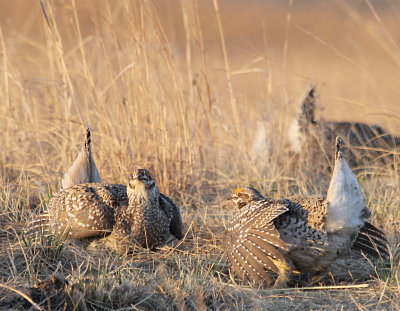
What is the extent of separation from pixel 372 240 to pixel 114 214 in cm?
159

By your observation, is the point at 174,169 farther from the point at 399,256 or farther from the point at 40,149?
the point at 399,256

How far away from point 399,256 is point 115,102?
251 centimetres

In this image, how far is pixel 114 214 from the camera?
4.40 m

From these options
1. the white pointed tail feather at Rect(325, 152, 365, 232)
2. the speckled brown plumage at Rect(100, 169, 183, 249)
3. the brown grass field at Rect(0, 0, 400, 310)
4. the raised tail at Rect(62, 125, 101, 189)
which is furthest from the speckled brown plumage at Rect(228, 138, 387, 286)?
the raised tail at Rect(62, 125, 101, 189)

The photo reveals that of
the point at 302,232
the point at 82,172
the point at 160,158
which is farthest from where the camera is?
the point at 160,158

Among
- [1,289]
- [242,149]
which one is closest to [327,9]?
[242,149]

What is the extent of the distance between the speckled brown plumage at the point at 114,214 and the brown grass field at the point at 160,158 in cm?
13

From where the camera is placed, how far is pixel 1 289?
3260 mm

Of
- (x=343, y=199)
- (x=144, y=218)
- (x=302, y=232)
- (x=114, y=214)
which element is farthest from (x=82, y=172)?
(x=343, y=199)

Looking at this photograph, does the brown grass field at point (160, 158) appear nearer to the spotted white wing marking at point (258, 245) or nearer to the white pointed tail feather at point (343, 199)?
the spotted white wing marking at point (258, 245)

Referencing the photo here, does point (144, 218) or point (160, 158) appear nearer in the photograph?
point (144, 218)

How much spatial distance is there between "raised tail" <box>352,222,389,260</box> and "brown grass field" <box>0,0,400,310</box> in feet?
0.27

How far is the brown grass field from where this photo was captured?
11.3 feet

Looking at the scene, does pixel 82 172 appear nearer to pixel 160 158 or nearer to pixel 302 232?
pixel 160 158
